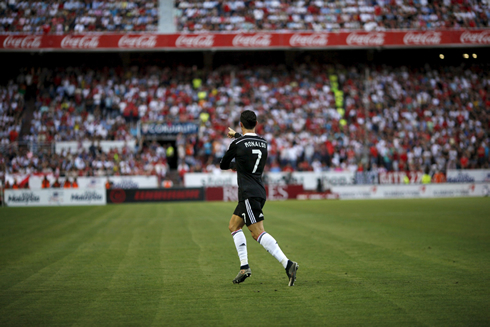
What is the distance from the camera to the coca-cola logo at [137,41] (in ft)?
123

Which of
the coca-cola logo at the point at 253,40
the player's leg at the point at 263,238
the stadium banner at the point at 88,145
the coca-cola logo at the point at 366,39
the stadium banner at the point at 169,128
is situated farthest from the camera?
the coca-cola logo at the point at 366,39

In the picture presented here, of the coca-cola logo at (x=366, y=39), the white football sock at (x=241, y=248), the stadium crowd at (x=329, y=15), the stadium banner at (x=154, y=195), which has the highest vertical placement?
the stadium crowd at (x=329, y=15)

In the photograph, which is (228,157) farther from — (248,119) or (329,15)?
(329,15)

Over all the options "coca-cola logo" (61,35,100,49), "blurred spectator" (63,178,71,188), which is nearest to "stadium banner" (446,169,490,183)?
"blurred spectator" (63,178,71,188)

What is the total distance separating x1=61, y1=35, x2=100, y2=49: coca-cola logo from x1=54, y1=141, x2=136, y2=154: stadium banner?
27.3ft

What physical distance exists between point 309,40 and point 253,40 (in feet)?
13.9

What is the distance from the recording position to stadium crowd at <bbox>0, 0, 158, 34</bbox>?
37.9 m

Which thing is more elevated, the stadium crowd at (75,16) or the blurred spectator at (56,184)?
the stadium crowd at (75,16)

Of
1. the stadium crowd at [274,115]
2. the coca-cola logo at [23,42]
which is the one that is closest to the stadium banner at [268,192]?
the stadium crowd at [274,115]

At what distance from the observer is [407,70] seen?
40.8m

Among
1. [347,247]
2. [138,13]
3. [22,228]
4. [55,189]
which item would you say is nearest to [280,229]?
[347,247]

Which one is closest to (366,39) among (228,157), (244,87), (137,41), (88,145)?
(244,87)

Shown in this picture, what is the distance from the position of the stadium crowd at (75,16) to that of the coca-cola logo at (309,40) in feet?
34.6

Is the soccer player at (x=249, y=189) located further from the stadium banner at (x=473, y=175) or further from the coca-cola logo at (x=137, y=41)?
the coca-cola logo at (x=137, y=41)
